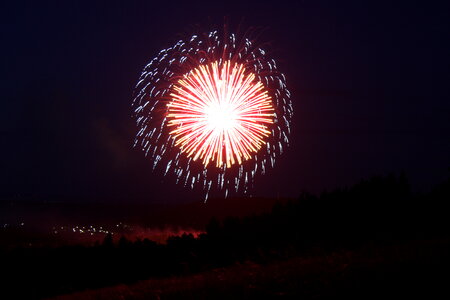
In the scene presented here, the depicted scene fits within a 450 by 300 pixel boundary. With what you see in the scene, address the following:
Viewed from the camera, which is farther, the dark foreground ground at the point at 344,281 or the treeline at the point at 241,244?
the treeline at the point at 241,244

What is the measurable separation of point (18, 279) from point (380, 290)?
10277mm

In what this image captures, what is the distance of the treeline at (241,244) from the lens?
49.8 feet

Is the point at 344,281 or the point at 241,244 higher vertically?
the point at 241,244

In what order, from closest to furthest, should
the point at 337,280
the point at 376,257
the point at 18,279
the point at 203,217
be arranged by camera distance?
1. the point at 337,280
2. the point at 376,257
3. the point at 18,279
4. the point at 203,217

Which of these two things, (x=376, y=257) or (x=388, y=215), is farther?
(x=388, y=215)

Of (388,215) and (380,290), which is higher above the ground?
(388,215)

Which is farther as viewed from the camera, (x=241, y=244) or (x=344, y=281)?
(x=241, y=244)

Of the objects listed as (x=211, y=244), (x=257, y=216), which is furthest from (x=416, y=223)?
(x=211, y=244)

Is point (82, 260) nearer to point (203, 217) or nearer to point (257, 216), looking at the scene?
point (257, 216)

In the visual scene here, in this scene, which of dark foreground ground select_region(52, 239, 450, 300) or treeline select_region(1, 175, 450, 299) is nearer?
dark foreground ground select_region(52, 239, 450, 300)

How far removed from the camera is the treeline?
49.8ft

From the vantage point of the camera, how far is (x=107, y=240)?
17109 millimetres

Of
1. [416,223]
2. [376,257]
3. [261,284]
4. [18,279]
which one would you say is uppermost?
[416,223]

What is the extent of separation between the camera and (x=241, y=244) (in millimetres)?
17531
